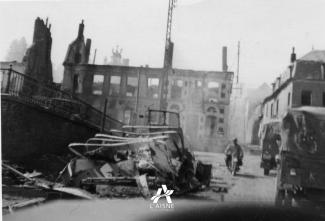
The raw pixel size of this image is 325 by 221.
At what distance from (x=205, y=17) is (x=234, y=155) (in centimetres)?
505

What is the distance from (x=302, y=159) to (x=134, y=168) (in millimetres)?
2691

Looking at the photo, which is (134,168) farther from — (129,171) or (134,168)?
(129,171)

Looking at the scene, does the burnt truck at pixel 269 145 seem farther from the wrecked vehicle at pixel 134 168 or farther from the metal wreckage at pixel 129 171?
the wrecked vehicle at pixel 134 168

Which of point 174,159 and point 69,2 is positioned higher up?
point 69,2

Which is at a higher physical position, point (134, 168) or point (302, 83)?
point (302, 83)

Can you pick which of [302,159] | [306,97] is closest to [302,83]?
[306,97]

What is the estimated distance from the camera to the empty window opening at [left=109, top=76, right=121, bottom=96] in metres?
23.3

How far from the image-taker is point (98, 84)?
24.4m

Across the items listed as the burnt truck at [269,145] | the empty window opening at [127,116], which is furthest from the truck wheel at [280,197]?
the empty window opening at [127,116]

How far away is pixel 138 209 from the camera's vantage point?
4.21m

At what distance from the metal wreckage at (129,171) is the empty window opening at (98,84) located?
17793 mm

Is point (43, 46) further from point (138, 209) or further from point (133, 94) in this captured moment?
point (133, 94)

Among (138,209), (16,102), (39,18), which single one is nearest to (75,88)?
(16,102)

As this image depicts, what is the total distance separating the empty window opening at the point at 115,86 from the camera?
23344 mm
